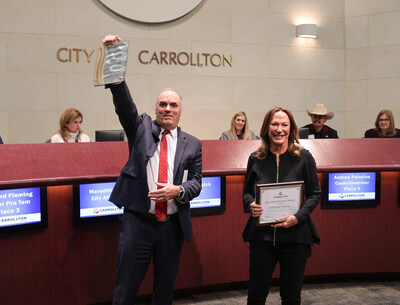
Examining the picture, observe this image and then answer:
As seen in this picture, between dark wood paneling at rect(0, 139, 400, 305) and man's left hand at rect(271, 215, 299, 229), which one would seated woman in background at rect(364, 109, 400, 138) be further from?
man's left hand at rect(271, 215, 299, 229)

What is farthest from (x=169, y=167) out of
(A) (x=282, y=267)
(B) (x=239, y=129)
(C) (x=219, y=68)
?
(C) (x=219, y=68)

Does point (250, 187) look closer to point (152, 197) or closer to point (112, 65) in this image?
point (152, 197)

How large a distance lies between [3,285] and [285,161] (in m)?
1.89

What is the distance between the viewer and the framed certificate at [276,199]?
2406mm

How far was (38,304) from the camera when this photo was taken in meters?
2.92

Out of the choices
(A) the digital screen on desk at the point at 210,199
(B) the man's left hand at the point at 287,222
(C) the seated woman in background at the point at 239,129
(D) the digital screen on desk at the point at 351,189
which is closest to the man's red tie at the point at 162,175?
(B) the man's left hand at the point at 287,222

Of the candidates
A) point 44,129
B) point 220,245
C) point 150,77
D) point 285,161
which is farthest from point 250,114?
point 285,161

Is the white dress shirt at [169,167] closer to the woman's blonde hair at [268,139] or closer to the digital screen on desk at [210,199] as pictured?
the woman's blonde hair at [268,139]

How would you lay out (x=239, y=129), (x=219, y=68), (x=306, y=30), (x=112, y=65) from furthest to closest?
(x=306, y=30) → (x=219, y=68) → (x=239, y=129) → (x=112, y=65)

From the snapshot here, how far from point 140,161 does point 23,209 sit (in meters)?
0.94

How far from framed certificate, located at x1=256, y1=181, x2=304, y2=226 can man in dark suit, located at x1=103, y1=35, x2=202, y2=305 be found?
366mm

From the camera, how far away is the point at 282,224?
239 centimetres

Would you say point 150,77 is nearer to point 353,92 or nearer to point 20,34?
point 20,34

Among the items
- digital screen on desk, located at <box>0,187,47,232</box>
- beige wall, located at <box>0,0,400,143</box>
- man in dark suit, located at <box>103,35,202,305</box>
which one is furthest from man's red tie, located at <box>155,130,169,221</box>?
beige wall, located at <box>0,0,400,143</box>
